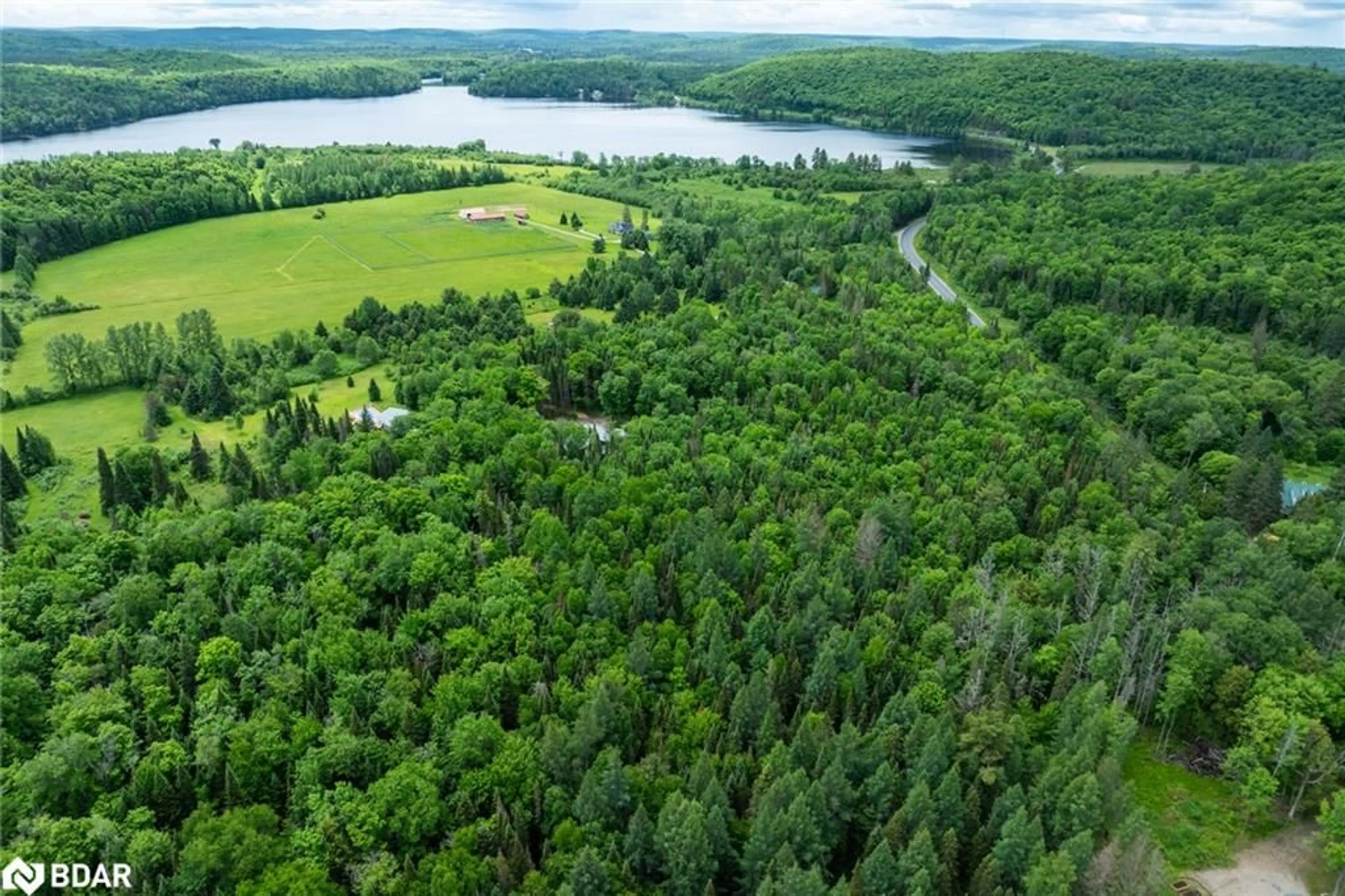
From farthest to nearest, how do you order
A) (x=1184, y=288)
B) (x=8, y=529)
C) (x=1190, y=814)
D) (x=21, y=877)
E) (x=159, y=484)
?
(x=1184, y=288) → (x=159, y=484) → (x=8, y=529) → (x=1190, y=814) → (x=21, y=877)

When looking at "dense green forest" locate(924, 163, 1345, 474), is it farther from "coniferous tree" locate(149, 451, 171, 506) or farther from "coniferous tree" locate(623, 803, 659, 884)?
"coniferous tree" locate(149, 451, 171, 506)

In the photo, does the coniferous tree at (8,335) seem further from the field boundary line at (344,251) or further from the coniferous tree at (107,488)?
the field boundary line at (344,251)

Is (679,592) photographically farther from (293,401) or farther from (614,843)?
(293,401)

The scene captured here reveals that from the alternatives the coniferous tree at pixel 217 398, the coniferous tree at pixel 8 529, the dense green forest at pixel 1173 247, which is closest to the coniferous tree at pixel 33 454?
the coniferous tree at pixel 8 529

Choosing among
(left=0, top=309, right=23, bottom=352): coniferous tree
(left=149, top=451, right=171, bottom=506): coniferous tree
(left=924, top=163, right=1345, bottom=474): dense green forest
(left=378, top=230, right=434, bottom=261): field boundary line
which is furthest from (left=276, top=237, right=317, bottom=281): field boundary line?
(left=924, top=163, right=1345, bottom=474): dense green forest

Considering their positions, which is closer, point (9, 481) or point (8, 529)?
point (8, 529)

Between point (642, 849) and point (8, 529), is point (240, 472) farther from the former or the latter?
point (642, 849)

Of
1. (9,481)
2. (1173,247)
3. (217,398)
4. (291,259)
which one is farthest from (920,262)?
(9,481)
